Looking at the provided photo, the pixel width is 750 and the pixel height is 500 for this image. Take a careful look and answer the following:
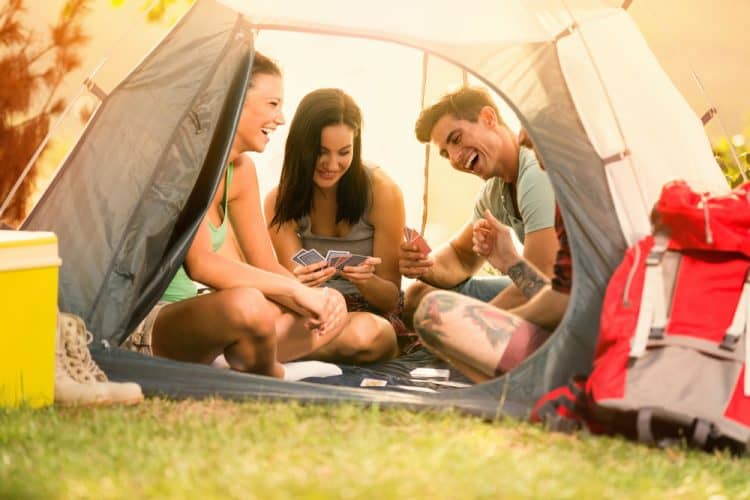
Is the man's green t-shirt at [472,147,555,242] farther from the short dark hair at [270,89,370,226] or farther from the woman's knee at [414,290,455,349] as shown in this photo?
the woman's knee at [414,290,455,349]

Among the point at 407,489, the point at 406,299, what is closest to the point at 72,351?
the point at 407,489

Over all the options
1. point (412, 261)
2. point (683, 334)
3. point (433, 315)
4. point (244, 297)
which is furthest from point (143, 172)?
point (683, 334)

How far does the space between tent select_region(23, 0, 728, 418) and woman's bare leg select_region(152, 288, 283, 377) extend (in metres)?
0.12

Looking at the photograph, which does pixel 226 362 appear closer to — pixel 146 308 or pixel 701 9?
pixel 146 308

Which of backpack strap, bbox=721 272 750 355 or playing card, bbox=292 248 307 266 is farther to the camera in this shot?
playing card, bbox=292 248 307 266

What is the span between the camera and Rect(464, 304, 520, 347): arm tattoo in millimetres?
3477

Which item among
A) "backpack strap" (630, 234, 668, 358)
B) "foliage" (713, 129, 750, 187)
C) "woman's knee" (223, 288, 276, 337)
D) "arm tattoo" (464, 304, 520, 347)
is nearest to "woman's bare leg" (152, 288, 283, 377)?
"woman's knee" (223, 288, 276, 337)

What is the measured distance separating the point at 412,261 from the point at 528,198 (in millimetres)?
547

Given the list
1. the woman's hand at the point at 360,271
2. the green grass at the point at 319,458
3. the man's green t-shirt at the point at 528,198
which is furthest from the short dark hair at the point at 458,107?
the green grass at the point at 319,458

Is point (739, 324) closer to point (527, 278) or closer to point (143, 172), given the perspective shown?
point (527, 278)

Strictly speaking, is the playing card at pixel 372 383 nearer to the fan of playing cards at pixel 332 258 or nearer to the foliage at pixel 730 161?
the fan of playing cards at pixel 332 258

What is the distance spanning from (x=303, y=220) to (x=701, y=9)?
5.34 metres

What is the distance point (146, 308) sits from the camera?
375 cm

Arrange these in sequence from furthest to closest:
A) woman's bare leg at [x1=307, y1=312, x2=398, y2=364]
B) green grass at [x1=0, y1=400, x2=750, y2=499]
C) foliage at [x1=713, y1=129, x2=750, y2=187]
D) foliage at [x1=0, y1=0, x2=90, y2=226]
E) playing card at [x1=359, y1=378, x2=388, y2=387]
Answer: foliage at [x1=0, y1=0, x2=90, y2=226] → foliage at [x1=713, y1=129, x2=750, y2=187] → woman's bare leg at [x1=307, y1=312, x2=398, y2=364] → playing card at [x1=359, y1=378, x2=388, y2=387] → green grass at [x1=0, y1=400, x2=750, y2=499]
